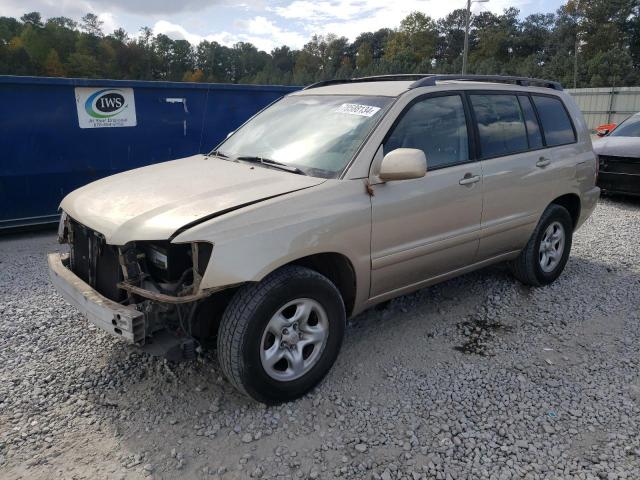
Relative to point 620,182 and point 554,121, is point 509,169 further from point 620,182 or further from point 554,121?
point 620,182

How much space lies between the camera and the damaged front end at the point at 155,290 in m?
2.67

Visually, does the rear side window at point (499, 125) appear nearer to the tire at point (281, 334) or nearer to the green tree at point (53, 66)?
the tire at point (281, 334)

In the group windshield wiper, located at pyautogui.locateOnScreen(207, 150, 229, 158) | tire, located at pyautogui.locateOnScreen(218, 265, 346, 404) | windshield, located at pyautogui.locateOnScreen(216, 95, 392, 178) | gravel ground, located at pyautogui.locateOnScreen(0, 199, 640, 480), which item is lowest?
gravel ground, located at pyautogui.locateOnScreen(0, 199, 640, 480)

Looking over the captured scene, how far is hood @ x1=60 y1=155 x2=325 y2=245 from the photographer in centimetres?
276

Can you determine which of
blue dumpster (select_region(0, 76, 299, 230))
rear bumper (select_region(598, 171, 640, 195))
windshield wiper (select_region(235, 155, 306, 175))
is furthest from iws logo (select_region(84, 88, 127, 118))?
rear bumper (select_region(598, 171, 640, 195))

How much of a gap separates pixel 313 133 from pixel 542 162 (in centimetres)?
215

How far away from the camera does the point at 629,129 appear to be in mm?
9211

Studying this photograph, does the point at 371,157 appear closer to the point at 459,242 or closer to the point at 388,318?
the point at 459,242

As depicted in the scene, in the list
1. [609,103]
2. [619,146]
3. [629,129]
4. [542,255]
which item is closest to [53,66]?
[609,103]

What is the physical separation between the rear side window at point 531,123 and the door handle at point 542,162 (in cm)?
12

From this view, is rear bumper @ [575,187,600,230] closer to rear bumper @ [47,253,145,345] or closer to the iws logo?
rear bumper @ [47,253,145,345]

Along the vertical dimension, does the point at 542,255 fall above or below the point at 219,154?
below

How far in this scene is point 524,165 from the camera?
433 cm

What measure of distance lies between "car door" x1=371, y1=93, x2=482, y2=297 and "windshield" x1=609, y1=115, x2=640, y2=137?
6658 millimetres
